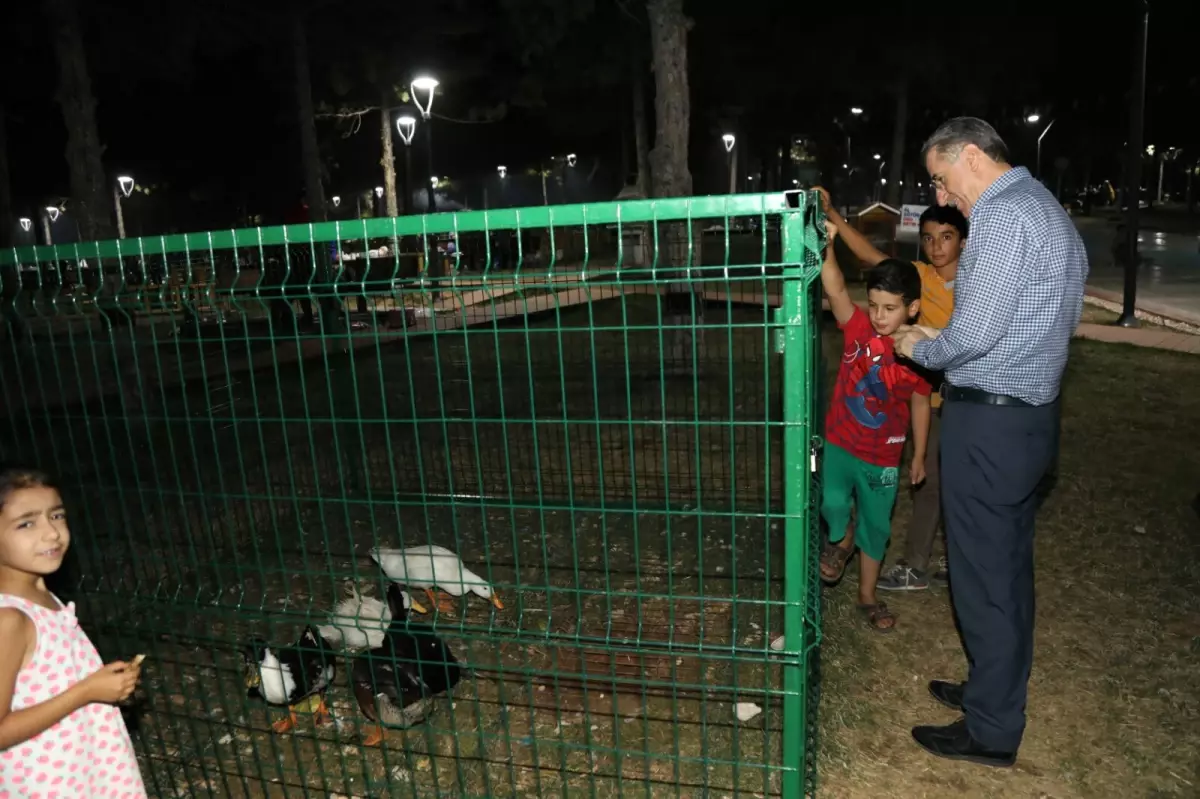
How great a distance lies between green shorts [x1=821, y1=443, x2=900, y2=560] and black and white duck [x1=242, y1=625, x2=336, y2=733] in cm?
213

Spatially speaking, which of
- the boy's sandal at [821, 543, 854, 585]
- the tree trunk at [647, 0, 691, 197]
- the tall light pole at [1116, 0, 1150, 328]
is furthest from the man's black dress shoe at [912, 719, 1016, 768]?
the tall light pole at [1116, 0, 1150, 328]

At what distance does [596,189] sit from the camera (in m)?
59.9

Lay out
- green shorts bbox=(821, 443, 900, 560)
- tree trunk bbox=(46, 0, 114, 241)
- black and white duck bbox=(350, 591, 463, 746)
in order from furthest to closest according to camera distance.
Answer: tree trunk bbox=(46, 0, 114, 241) < green shorts bbox=(821, 443, 900, 560) < black and white duck bbox=(350, 591, 463, 746)

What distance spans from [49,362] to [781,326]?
1151 cm

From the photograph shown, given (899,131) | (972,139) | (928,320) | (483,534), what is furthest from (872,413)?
(899,131)

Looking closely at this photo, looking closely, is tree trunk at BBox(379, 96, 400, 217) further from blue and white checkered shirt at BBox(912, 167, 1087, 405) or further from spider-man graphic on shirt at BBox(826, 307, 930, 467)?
blue and white checkered shirt at BBox(912, 167, 1087, 405)

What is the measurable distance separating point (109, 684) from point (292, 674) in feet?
4.29

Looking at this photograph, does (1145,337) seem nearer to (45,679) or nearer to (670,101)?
(670,101)

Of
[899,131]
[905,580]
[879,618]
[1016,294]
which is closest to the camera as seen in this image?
[1016,294]

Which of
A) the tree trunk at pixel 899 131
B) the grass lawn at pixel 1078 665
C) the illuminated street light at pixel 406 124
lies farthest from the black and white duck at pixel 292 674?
the tree trunk at pixel 899 131

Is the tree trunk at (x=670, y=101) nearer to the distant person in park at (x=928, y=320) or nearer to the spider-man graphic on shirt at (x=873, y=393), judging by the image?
the distant person in park at (x=928, y=320)

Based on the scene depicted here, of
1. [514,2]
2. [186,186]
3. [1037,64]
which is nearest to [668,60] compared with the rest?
[514,2]

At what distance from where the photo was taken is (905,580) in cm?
432

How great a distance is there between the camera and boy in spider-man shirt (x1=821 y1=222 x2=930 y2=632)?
3.29 meters
